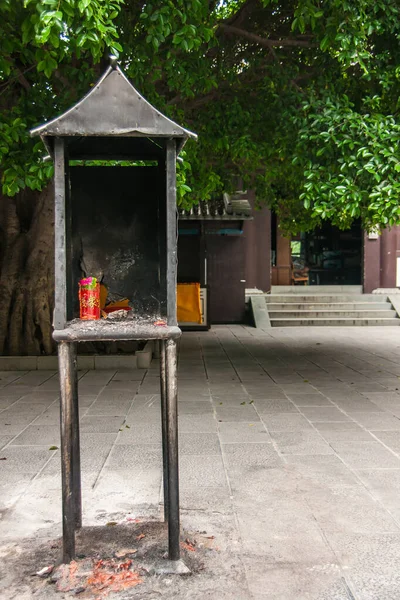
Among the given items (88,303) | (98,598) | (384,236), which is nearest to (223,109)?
(88,303)

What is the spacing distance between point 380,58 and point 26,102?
168 inches

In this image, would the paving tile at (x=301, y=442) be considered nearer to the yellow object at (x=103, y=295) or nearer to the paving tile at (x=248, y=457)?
the paving tile at (x=248, y=457)

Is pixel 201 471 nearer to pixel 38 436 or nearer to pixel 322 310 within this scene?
pixel 38 436

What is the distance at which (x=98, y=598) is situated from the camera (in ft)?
8.95

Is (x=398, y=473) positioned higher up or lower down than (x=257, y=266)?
lower down

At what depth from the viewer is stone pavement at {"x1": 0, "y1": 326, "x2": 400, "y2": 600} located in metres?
3.06

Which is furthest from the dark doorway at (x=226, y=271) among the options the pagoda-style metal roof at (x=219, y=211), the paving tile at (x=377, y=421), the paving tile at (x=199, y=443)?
the paving tile at (x=199, y=443)

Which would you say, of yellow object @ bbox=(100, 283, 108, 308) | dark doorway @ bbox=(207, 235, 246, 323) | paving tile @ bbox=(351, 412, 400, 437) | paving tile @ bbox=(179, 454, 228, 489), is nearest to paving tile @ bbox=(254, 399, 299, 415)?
paving tile @ bbox=(351, 412, 400, 437)

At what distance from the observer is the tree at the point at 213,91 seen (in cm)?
595

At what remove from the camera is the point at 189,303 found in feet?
51.4

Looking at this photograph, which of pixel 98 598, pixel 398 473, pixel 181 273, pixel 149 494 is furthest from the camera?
pixel 181 273

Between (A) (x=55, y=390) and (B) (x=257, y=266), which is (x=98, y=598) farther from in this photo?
(B) (x=257, y=266)

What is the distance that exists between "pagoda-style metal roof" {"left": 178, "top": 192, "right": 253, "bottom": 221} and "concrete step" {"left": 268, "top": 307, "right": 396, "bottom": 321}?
3158 millimetres

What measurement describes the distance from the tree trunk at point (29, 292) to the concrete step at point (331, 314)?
8.76m
